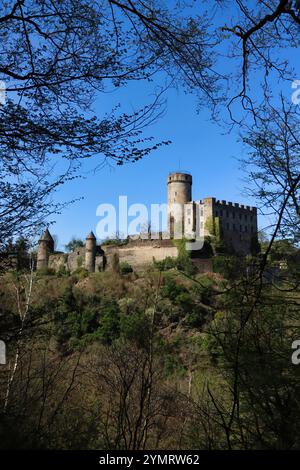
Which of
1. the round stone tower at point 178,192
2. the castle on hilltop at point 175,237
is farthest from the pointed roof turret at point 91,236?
the round stone tower at point 178,192

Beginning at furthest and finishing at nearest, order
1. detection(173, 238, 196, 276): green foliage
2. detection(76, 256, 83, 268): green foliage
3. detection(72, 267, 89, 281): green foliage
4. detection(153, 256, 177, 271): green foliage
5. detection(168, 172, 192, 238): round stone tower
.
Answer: detection(168, 172, 192, 238): round stone tower < detection(76, 256, 83, 268): green foliage < detection(72, 267, 89, 281): green foliage < detection(153, 256, 177, 271): green foliage < detection(173, 238, 196, 276): green foliage

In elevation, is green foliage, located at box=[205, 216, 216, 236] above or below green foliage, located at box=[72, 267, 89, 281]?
above

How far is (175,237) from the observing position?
128 ft

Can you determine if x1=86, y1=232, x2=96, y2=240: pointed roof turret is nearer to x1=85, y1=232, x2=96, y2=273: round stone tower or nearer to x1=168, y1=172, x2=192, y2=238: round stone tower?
x1=85, y1=232, x2=96, y2=273: round stone tower

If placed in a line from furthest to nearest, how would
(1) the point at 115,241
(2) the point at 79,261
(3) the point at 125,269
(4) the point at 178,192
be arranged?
1. (4) the point at 178,192
2. (1) the point at 115,241
3. (2) the point at 79,261
4. (3) the point at 125,269

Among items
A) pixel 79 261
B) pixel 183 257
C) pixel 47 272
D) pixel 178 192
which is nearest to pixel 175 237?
pixel 183 257

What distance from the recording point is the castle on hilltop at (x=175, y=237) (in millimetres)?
37625

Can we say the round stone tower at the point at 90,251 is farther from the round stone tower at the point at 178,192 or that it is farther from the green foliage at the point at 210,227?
the green foliage at the point at 210,227

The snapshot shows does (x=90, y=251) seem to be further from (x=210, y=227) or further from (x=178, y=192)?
(x=178, y=192)

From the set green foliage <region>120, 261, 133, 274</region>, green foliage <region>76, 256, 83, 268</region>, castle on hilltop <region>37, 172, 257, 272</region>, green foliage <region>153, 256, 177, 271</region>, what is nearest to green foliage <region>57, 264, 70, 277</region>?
castle on hilltop <region>37, 172, 257, 272</region>

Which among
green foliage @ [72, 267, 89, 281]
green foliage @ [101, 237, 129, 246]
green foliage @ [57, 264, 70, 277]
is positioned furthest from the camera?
green foliage @ [101, 237, 129, 246]

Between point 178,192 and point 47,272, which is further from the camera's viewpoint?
point 178,192

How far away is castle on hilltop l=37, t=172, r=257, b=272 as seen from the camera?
3762cm

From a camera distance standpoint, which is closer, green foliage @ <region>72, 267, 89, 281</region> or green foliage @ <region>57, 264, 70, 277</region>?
green foliage @ <region>72, 267, 89, 281</region>
